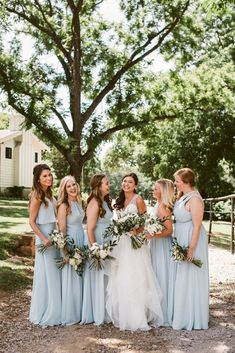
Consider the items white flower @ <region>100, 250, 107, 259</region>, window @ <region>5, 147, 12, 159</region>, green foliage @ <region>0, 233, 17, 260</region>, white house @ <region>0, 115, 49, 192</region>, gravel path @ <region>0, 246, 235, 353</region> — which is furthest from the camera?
window @ <region>5, 147, 12, 159</region>

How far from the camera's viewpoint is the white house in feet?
127

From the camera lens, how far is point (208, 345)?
5.86m

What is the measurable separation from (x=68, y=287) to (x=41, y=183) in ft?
5.07

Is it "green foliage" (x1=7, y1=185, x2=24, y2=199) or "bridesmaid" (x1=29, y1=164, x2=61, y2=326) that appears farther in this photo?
"green foliage" (x1=7, y1=185, x2=24, y2=199)

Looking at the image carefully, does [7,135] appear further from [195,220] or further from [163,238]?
[195,220]

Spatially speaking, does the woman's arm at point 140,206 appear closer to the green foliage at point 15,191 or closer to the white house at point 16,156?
the white house at point 16,156

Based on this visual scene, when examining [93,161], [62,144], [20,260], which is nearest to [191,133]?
[93,161]

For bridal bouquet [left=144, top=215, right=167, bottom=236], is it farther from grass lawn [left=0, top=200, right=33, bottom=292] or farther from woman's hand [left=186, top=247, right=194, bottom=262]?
grass lawn [left=0, top=200, right=33, bottom=292]

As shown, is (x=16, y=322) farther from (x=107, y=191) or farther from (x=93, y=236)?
(x=107, y=191)

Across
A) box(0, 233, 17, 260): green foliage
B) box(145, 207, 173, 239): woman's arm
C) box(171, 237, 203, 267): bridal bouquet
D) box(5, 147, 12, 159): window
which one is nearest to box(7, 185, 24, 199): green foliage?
box(5, 147, 12, 159): window

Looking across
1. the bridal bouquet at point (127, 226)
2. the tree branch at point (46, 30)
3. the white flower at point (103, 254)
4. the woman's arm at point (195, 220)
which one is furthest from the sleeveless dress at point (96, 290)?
the tree branch at point (46, 30)

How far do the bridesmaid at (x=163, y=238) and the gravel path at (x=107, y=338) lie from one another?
656mm

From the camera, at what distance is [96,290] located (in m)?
6.75

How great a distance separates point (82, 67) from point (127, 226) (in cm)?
1290
